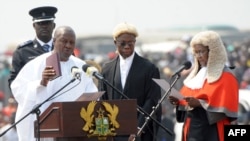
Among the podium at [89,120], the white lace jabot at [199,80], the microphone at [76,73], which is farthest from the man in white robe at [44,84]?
the white lace jabot at [199,80]

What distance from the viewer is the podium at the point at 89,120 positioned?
14.0 m

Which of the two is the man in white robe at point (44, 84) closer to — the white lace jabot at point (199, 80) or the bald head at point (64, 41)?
the bald head at point (64, 41)

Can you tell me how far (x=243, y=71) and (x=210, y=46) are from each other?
48.0 feet

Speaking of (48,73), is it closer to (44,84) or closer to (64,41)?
(44,84)

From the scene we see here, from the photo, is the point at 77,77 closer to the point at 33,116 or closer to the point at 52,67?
the point at 52,67

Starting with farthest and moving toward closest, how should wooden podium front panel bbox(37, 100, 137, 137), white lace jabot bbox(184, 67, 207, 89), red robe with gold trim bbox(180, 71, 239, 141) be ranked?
white lace jabot bbox(184, 67, 207, 89) < red robe with gold trim bbox(180, 71, 239, 141) < wooden podium front panel bbox(37, 100, 137, 137)

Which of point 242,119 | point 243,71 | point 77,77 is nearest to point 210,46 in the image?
point 77,77

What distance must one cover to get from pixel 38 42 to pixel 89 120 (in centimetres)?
243

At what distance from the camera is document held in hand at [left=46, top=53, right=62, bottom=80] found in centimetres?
1439

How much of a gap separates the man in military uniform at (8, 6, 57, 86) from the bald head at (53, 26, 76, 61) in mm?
1036

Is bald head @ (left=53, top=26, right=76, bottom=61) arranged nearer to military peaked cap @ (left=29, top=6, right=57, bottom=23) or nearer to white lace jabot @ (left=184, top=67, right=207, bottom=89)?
military peaked cap @ (left=29, top=6, right=57, bottom=23)

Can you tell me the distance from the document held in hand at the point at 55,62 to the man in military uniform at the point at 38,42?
1.43 meters

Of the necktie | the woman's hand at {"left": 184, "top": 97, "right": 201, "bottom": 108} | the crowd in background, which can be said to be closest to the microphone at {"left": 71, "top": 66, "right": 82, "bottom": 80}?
the woman's hand at {"left": 184, "top": 97, "right": 201, "bottom": 108}

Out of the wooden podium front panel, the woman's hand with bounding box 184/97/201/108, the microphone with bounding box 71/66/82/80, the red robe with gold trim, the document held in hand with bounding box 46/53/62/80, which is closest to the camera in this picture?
the wooden podium front panel
